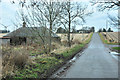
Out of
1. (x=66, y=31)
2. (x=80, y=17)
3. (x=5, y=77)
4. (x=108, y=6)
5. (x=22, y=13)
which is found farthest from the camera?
(x=80, y=17)

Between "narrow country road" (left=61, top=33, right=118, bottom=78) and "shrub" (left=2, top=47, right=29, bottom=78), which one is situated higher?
"shrub" (left=2, top=47, right=29, bottom=78)

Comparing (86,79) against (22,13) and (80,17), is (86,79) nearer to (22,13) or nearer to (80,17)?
(22,13)

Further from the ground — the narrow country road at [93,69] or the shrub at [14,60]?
the shrub at [14,60]

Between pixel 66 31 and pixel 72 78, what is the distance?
13201 mm

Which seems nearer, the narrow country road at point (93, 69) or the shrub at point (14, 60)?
the shrub at point (14, 60)

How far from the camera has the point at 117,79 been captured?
6.28 m

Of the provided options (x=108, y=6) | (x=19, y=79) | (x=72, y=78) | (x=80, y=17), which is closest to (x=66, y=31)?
(x=80, y=17)

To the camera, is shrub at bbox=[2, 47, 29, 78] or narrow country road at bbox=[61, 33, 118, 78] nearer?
shrub at bbox=[2, 47, 29, 78]

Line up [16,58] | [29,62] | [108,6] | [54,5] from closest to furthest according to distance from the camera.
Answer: [16,58] < [29,62] < [54,5] < [108,6]

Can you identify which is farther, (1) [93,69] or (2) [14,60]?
(1) [93,69]

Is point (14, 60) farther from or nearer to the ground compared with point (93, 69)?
farther from the ground

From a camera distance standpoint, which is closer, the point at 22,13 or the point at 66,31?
the point at 22,13

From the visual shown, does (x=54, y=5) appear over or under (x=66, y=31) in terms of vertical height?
over

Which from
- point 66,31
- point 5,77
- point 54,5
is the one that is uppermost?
point 54,5
